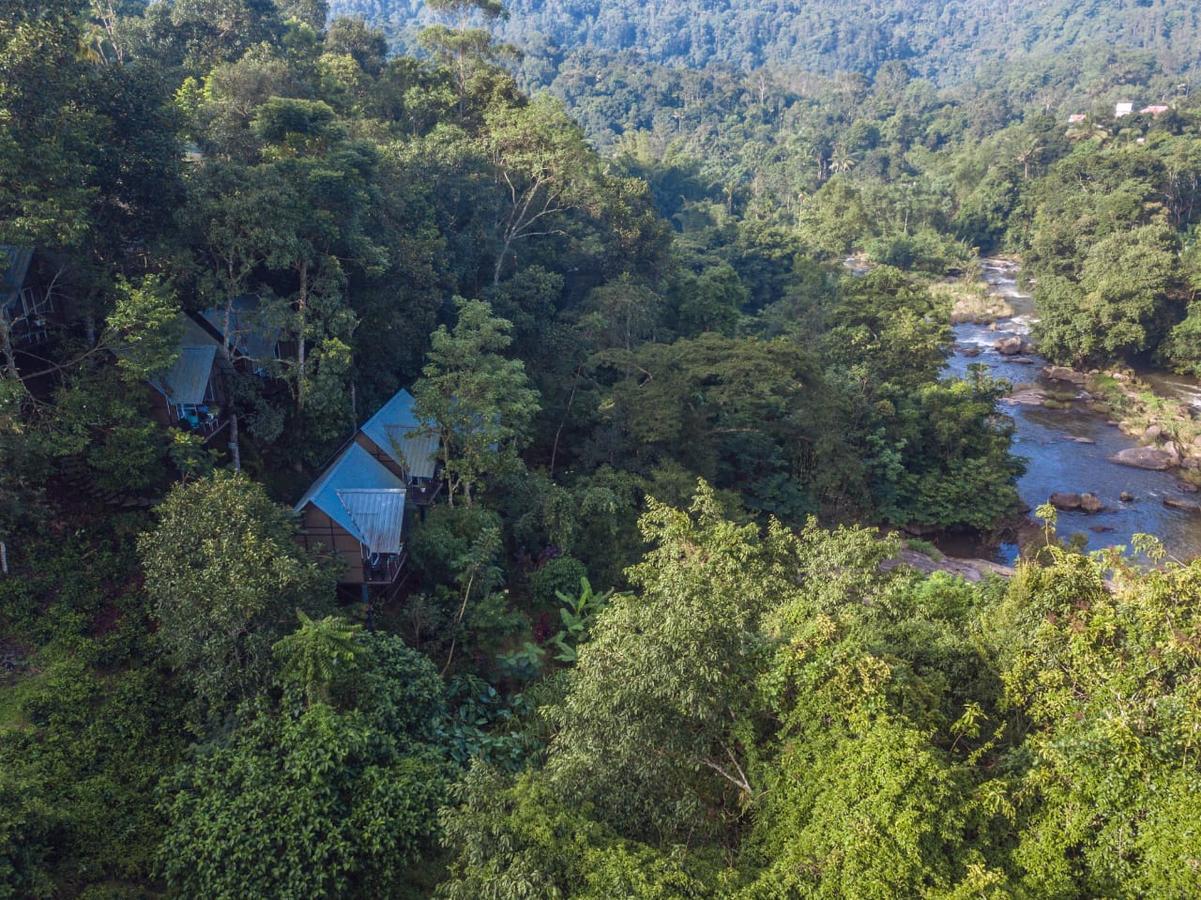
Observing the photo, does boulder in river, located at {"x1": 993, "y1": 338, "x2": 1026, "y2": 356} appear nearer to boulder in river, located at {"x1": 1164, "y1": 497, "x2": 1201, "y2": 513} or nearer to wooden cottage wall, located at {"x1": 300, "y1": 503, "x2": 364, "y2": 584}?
boulder in river, located at {"x1": 1164, "y1": 497, "x2": 1201, "y2": 513}

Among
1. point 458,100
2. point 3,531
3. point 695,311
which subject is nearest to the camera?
point 3,531

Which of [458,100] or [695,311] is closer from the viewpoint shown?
[458,100]

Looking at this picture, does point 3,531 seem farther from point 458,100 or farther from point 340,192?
point 458,100

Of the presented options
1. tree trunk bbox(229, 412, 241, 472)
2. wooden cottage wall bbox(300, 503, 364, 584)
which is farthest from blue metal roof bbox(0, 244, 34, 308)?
wooden cottage wall bbox(300, 503, 364, 584)

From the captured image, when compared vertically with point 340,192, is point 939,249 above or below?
below

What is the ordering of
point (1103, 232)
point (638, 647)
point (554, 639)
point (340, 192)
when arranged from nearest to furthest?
point (638, 647) < point (554, 639) < point (340, 192) < point (1103, 232)

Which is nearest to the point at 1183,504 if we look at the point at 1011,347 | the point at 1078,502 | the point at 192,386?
the point at 1078,502

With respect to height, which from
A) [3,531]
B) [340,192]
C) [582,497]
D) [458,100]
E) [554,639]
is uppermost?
[458,100]

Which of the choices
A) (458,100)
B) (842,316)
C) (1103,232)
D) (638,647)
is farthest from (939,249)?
(638,647)
